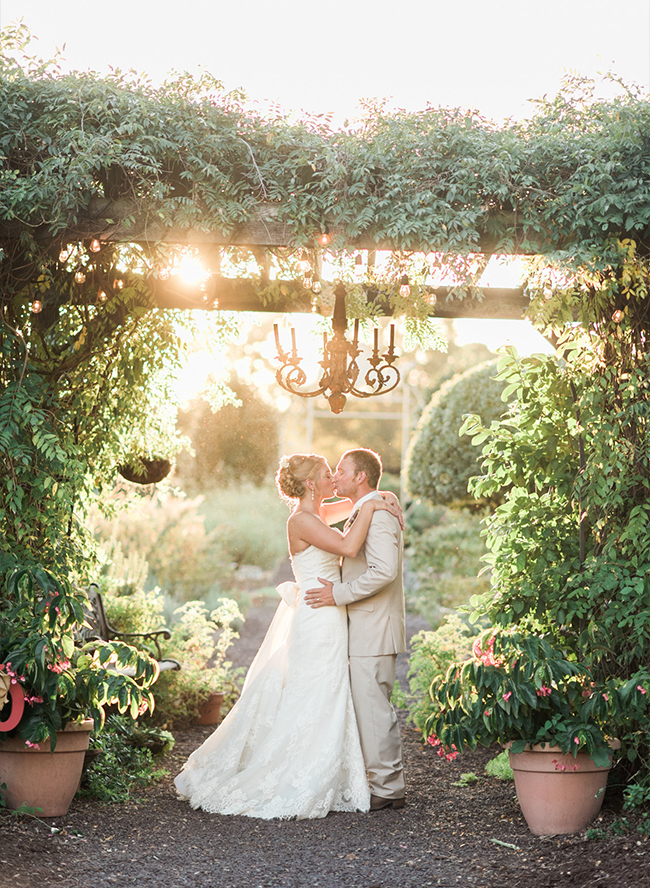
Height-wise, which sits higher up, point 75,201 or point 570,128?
point 570,128

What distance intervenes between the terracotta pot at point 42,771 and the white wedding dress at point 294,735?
0.68m

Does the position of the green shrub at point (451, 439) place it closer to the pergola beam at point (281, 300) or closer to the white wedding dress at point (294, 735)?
the pergola beam at point (281, 300)

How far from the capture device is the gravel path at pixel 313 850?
3027mm

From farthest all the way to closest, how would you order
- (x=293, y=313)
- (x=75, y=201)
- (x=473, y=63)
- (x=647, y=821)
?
1. (x=293, y=313)
2. (x=473, y=63)
3. (x=75, y=201)
4. (x=647, y=821)

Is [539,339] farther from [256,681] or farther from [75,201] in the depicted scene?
[75,201]

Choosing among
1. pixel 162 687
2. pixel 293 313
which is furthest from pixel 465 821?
pixel 293 313

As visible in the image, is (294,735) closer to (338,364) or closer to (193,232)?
(338,364)

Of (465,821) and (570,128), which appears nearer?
(570,128)

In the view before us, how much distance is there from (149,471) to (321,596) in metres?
1.82

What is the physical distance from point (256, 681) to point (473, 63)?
329cm

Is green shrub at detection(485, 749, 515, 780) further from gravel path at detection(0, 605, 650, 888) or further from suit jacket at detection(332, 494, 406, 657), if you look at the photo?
suit jacket at detection(332, 494, 406, 657)

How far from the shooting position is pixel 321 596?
14.2 feet

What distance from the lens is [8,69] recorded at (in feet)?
11.3

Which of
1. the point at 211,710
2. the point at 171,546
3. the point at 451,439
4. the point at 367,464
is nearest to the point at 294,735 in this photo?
the point at 367,464
